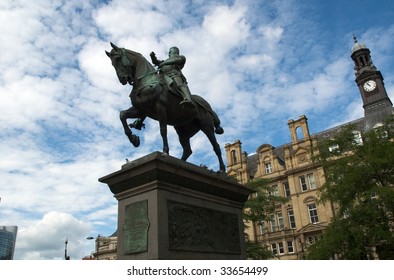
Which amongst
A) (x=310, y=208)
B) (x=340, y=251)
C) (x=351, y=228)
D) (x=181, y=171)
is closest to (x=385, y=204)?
(x=351, y=228)

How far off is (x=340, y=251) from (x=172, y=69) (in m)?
17.8

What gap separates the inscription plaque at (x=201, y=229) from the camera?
677 cm

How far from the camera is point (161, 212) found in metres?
6.59

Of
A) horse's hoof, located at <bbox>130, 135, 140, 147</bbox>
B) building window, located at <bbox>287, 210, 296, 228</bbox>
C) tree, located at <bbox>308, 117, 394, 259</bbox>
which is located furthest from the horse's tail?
building window, located at <bbox>287, 210, 296, 228</bbox>

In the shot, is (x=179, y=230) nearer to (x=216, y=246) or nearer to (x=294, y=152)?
(x=216, y=246)

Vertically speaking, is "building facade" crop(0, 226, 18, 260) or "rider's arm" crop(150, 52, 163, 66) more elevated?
"building facade" crop(0, 226, 18, 260)

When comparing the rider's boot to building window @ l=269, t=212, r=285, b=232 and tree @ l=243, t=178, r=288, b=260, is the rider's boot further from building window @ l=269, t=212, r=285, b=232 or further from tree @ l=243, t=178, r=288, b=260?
building window @ l=269, t=212, r=285, b=232

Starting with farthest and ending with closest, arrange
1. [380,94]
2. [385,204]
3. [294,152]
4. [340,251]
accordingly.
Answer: [380,94]
[294,152]
[340,251]
[385,204]

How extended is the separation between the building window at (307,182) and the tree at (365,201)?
842 inches

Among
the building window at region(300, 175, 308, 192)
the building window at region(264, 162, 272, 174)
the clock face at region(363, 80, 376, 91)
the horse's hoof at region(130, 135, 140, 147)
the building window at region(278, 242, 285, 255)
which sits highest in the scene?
the clock face at region(363, 80, 376, 91)

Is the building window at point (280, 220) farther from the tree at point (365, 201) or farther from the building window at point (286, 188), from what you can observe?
the tree at point (365, 201)

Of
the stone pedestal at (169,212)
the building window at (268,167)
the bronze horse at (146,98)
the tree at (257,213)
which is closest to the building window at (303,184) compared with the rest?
the building window at (268,167)

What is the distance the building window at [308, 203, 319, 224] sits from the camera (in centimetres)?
4303

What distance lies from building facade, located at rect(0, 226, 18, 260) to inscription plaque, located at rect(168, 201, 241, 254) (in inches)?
3256
